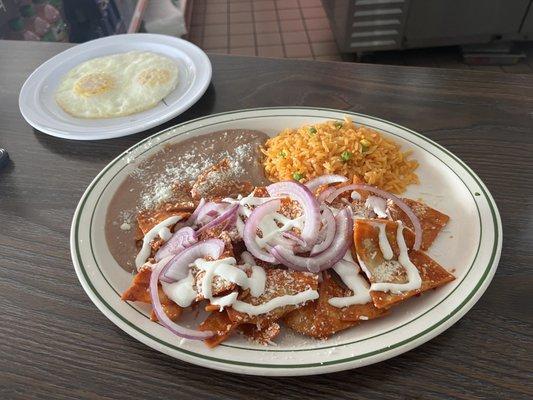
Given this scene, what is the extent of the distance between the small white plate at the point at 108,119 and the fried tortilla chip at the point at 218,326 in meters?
1.00

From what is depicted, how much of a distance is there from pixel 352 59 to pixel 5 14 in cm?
280

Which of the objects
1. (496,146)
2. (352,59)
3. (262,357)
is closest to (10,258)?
(262,357)

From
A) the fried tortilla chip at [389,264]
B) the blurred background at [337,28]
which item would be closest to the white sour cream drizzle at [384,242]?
the fried tortilla chip at [389,264]

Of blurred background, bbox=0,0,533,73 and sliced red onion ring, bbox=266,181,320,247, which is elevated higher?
sliced red onion ring, bbox=266,181,320,247

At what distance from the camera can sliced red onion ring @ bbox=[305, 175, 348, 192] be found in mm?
1565

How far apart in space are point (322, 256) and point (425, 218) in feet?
1.33

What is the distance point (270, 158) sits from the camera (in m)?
1.72

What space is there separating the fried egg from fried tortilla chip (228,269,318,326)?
3.84 feet

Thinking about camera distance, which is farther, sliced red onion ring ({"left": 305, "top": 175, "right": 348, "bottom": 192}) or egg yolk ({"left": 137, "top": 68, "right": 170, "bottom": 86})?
egg yolk ({"left": 137, "top": 68, "right": 170, "bottom": 86})

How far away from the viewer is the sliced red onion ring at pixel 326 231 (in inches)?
50.1

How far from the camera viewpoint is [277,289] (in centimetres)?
120

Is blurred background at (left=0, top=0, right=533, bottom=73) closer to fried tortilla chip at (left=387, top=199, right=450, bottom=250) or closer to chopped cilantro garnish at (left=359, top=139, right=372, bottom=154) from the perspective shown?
chopped cilantro garnish at (left=359, top=139, right=372, bottom=154)

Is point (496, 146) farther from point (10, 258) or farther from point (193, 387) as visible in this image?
point (10, 258)

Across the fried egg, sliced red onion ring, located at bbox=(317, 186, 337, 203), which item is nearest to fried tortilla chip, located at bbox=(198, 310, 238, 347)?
sliced red onion ring, located at bbox=(317, 186, 337, 203)
